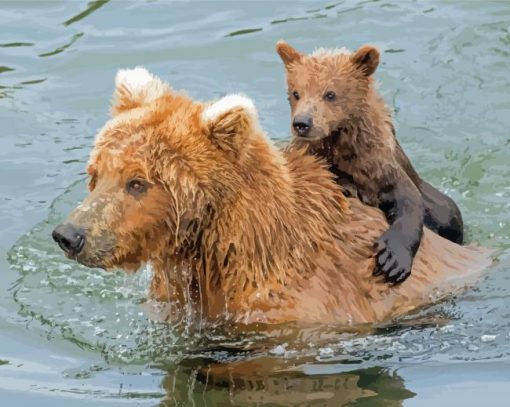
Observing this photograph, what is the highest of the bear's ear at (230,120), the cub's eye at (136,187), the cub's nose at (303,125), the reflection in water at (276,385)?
the bear's ear at (230,120)

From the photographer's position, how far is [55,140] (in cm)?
1089

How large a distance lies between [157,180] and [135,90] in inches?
27.2

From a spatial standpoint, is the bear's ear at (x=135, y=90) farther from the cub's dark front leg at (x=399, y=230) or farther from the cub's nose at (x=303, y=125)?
the cub's dark front leg at (x=399, y=230)

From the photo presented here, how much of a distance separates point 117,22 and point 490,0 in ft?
12.4

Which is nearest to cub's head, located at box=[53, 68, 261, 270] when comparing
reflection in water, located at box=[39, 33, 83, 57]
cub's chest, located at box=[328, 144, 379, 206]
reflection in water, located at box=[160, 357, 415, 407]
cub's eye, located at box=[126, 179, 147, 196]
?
cub's eye, located at box=[126, 179, 147, 196]

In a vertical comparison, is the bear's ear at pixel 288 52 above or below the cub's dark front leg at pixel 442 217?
above

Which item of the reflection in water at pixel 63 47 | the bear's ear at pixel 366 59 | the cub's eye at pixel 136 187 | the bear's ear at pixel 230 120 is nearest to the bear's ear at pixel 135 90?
the bear's ear at pixel 230 120

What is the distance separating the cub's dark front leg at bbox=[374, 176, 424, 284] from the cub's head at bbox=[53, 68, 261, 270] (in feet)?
3.48

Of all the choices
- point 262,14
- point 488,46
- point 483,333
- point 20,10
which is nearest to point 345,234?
point 483,333

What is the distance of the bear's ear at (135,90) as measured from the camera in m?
7.07

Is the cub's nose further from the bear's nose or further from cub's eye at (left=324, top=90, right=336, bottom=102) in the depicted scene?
the bear's nose

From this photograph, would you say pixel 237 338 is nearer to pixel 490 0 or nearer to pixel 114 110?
pixel 114 110

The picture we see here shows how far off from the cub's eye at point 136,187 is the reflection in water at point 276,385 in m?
1.21

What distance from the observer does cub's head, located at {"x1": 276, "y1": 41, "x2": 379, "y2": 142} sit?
8.02 m
